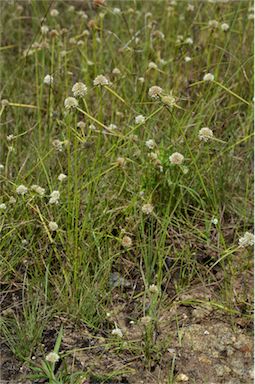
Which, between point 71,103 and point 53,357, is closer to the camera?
point 53,357

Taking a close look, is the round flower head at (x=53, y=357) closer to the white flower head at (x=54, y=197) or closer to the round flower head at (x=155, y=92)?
the white flower head at (x=54, y=197)

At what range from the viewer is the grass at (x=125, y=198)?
6.53 ft

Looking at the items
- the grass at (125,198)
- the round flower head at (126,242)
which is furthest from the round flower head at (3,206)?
the round flower head at (126,242)

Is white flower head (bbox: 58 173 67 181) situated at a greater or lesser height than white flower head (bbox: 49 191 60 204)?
greater

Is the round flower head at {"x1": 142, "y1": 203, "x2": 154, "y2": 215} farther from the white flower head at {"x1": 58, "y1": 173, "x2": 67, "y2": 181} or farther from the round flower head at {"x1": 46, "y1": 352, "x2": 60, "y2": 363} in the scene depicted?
the round flower head at {"x1": 46, "y1": 352, "x2": 60, "y2": 363}

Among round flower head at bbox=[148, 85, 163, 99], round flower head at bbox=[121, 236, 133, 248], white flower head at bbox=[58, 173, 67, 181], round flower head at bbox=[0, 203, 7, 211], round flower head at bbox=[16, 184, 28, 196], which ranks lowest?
round flower head at bbox=[121, 236, 133, 248]

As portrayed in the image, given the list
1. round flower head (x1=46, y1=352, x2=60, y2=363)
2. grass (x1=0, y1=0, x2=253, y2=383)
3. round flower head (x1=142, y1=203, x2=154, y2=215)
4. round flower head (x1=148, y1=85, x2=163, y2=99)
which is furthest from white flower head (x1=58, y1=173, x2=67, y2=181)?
round flower head (x1=46, y1=352, x2=60, y2=363)

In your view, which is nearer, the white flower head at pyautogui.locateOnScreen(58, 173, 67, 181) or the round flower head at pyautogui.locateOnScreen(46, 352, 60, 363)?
the round flower head at pyautogui.locateOnScreen(46, 352, 60, 363)

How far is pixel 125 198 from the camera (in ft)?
7.59

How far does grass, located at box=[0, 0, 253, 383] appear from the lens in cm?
199

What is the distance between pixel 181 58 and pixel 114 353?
1423 millimetres

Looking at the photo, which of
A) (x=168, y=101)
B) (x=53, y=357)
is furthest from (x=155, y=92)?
(x=53, y=357)

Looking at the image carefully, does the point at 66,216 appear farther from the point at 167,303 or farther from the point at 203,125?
the point at 203,125

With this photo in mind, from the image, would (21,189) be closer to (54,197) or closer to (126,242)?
(54,197)
